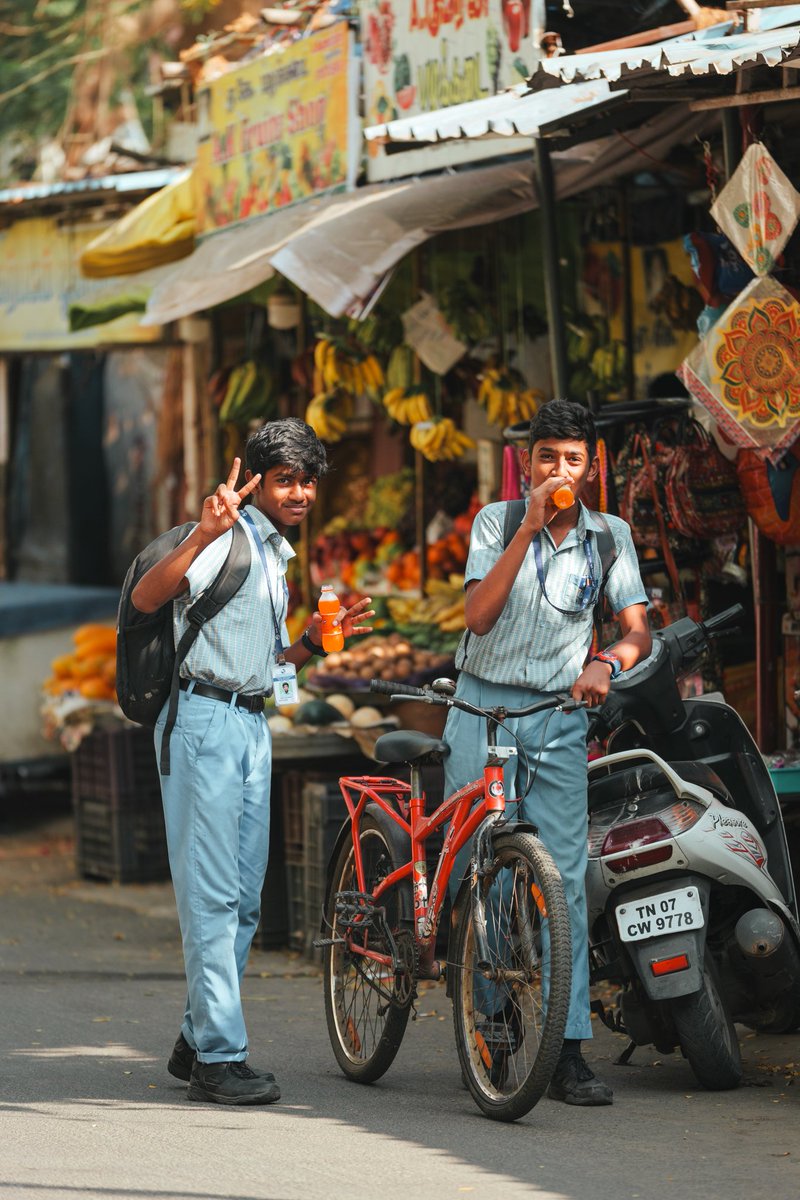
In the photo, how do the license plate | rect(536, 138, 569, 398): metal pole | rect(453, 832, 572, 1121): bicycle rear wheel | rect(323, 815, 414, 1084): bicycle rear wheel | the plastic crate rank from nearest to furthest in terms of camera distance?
rect(453, 832, 572, 1121): bicycle rear wheel < the license plate < rect(323, 815, 414, 1084): bicycle rear wheel < rect(536, 138, 569, 398): metal pole < the plastic crate

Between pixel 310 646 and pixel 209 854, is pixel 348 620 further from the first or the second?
pixel 209 854

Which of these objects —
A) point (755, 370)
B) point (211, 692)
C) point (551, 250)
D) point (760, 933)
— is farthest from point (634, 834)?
point (551, 250)

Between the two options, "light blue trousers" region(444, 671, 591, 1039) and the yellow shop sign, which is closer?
"light blue trousers" region(444, 671, 591, 1039)

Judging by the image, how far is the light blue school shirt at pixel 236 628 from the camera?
5.40 meters

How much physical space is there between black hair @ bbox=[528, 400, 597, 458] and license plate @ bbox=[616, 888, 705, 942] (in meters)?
1.32

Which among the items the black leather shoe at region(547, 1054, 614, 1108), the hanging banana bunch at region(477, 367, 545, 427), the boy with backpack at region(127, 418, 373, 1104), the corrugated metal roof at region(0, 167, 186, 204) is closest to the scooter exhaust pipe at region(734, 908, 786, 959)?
the black leather shoe at region(547, 1054, 614, 1108)

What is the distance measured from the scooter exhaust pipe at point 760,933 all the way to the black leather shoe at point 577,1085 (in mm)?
573

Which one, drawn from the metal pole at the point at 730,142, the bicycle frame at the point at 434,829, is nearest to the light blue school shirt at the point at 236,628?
the bicycle frame at the point at 434,829

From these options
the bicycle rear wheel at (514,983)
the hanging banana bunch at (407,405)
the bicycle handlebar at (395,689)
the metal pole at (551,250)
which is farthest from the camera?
the hanging banana bunch at (407,405)

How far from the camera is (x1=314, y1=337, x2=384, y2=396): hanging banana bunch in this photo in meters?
10.6

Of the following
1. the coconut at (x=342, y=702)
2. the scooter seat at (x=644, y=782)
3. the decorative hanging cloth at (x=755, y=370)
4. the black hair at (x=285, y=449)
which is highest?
the decorative hanging cloth at (x=755, y=370)

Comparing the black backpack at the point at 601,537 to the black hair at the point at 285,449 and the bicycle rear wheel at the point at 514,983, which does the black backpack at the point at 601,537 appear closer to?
the black hair at the point at 285,449

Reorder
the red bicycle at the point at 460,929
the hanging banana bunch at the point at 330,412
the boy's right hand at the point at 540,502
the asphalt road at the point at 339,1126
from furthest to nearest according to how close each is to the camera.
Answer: the hanging banana bunch at the point at 330,412 < the boy's right hand at the point at 540,502 < the red bicycle at the point at 460,929 < the asphalt road at the point at 339,1126

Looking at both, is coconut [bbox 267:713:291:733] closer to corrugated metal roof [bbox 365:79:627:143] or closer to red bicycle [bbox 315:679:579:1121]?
red bicycle [bbox 315:679:579:1121]
